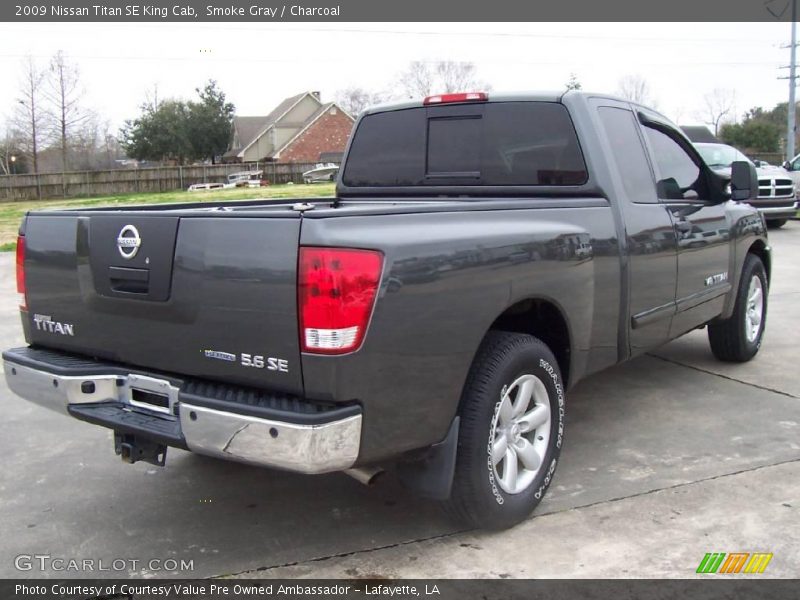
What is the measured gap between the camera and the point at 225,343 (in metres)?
2.77

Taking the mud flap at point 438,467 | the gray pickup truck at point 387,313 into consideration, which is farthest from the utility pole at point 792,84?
the mud flap at point 438,467

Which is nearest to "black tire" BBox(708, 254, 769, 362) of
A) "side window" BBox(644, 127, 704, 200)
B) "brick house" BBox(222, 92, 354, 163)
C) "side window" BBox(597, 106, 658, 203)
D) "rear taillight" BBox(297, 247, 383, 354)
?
"side window" BBox(644, 127, 704, 200)

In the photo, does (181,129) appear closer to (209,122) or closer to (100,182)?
(209,122)

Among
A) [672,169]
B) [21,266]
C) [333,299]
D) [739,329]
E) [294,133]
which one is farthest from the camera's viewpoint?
[294,133]

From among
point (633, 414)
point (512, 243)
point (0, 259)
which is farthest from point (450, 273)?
point (0, 259)

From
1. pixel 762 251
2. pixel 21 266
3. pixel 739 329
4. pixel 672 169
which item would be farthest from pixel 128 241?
pixel 762 251

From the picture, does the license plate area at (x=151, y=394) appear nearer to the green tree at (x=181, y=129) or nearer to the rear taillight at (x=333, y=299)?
the rear taillight at (x=333, y=299)

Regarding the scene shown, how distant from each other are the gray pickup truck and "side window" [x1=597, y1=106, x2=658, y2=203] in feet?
0.06

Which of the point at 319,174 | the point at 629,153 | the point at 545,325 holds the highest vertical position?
the point at 319,174

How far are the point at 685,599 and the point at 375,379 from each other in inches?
55.5

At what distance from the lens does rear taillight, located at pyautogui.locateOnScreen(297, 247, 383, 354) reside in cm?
256

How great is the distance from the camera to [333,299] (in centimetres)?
256

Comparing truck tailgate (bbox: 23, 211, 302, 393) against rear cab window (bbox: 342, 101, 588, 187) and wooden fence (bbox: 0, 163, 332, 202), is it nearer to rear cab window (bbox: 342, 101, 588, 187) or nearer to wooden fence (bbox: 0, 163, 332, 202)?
rear cab window (bbox: 342, 101, 588, 187)
